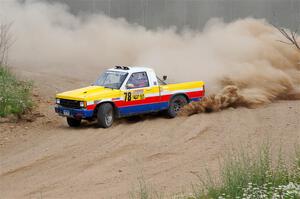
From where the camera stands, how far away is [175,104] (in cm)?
1809

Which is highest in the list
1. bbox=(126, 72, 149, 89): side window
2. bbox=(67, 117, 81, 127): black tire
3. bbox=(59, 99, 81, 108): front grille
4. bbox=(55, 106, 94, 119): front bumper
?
bbox=(126, 72, 149, 89): side window

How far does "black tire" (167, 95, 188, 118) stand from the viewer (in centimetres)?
1791

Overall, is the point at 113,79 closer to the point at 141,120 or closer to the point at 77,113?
the point at 141,120

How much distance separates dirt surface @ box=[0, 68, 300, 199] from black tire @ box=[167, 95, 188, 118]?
0.35m

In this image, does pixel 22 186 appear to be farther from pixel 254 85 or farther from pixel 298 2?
pixel 298 2

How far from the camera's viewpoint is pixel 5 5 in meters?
32.1

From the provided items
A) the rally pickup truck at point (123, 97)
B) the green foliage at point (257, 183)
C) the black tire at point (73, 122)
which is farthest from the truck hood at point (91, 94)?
the green foliage at point (257, 183)

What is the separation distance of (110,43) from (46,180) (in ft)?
63.6

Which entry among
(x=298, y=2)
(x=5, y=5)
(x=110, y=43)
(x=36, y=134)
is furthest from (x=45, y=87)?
(x=298, y=2)

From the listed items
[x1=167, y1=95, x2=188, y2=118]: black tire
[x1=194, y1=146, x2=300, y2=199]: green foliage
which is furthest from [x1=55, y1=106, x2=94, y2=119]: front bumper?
[x1=194, y1=146, x2=300, y2=199]: green foliage

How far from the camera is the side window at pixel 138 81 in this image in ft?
56.1

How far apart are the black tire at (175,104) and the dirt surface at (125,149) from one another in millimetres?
349

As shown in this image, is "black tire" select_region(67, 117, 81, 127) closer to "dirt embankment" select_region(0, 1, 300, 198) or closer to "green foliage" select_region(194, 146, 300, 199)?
"dirt embankment" select_region(0, 1, 300, 198)

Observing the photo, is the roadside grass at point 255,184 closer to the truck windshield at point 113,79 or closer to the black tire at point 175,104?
the truck windshield at point 113,79
